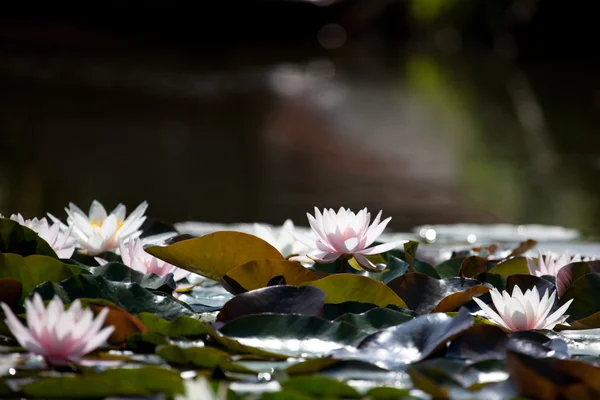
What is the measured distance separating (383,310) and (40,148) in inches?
167

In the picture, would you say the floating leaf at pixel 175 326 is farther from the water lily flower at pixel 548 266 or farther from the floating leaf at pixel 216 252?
the water lily flower at pixel 548 266

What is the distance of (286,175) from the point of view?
4.87 meters

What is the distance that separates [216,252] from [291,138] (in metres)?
4.86

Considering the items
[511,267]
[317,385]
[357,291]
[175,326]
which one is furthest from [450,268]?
[317,385]

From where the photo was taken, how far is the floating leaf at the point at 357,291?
125 cm

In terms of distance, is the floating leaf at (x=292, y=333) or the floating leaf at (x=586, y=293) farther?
the floating leaf at (x=586, y=293)

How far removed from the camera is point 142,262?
4.54 feet

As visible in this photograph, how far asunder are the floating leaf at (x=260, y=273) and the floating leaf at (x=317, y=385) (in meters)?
0.34

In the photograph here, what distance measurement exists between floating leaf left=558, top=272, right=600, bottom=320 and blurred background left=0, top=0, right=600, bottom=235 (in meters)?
1.87

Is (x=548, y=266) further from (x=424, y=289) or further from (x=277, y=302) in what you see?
(x=277, y=302)

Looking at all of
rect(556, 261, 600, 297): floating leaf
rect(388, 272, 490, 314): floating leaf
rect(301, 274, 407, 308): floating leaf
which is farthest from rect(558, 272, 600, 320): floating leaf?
rect(301, 274, 407, 308): floating leaf

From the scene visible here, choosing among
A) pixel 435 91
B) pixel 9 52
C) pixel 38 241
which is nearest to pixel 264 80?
A: pixel 435 91

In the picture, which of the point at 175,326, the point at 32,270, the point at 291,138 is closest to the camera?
the point at 175,326

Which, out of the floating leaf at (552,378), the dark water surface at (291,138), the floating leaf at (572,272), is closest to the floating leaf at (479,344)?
the floating leaf at (552,378)
